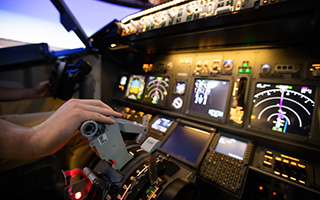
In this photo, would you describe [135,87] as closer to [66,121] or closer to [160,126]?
[160,126]

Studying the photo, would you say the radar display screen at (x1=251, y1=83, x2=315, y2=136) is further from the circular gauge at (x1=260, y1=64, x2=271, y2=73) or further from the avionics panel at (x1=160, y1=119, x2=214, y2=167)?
the avionics panel at (x1=160, y1=119, x2=214, y2=167)

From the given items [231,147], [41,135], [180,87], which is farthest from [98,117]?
[180,87]

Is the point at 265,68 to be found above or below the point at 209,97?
above

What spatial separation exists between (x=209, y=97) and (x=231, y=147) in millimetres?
670

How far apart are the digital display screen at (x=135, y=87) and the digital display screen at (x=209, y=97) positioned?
3.26 feet

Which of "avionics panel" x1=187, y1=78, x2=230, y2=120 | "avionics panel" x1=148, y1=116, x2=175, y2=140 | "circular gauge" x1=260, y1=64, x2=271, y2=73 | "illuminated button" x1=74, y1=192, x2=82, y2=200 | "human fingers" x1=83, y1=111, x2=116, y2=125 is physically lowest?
"illuminated button" x1=74, y1=192, x2=82, y2=200

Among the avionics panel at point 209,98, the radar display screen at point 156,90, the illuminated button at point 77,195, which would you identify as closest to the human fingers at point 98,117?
the illuminated button at point 77,195

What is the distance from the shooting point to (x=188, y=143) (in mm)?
1709

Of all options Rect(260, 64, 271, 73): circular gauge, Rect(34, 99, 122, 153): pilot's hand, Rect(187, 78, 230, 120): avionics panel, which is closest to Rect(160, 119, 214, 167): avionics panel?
Rect(187, 78, 230, 120): avionics panel

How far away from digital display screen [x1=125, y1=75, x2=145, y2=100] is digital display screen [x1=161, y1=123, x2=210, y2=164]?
3.45 feet

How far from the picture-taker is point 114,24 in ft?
7.60

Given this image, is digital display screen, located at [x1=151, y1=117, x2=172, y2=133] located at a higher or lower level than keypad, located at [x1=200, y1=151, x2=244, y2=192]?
higher

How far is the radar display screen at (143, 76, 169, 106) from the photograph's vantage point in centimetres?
234

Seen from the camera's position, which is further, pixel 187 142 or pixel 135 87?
pixel 135 87
